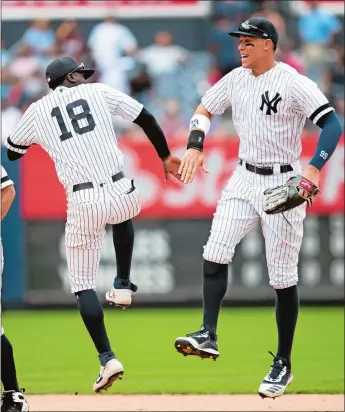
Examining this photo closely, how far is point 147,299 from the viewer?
43.2ft

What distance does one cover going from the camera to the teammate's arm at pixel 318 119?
6.86m

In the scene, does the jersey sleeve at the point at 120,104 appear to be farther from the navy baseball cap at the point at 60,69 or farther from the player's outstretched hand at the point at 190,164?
the player's outstretched hand at the point at 190,164

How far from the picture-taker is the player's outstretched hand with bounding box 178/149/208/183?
23.1ft

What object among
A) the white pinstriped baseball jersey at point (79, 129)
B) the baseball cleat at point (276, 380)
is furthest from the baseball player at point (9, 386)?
the baseball cleat at point (276, 380)

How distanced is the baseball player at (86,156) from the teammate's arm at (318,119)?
0.94 meters

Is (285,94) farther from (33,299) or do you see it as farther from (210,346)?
(33,299)

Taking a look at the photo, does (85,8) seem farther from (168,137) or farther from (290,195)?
(290,195)

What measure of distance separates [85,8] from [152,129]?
968 centimetres

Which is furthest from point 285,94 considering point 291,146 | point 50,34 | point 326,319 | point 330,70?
point 50,34

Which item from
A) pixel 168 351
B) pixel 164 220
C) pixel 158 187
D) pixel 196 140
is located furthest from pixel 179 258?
pixel 196 140

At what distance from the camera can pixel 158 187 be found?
12.9 metres

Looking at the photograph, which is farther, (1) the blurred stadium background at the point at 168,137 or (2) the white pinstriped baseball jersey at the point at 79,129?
(1) the blurred stadium background at the point at 168,137

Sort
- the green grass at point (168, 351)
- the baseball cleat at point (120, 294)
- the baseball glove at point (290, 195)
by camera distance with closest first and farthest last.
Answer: the baseball glove at point (290, 195), the baseball cleat at point (120, 294), the green grass at point (168, 351)

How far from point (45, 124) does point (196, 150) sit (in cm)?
99
